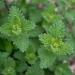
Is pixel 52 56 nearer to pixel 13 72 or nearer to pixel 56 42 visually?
pixel 56 42

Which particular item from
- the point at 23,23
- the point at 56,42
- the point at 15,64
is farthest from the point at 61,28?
the point at 15,64

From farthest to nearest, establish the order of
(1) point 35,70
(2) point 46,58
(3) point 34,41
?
1. (3) point 34,41
2. (1) point 35,70
3. (2) point 46,58

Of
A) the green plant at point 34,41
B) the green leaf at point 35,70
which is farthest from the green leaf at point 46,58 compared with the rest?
the green leaf at point 35,70

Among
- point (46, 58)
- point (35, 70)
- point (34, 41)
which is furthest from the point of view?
point (34, 41)

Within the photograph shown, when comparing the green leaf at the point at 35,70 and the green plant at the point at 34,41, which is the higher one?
the green plant at the point at 34,41

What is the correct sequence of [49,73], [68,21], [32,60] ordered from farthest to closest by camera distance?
[68,21], [49,73], [32,60]

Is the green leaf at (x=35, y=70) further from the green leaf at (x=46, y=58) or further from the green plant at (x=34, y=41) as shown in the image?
the green leaf at (x=46, y=58)

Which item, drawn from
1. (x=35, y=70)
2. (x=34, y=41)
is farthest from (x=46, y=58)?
(x=34, y=41)

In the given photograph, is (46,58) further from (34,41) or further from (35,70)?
(34,41)
